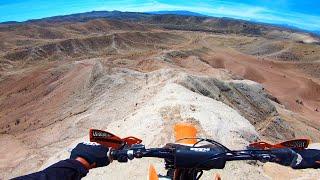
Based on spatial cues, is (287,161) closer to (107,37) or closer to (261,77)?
(261,77)

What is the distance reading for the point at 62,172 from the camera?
12.3 ft

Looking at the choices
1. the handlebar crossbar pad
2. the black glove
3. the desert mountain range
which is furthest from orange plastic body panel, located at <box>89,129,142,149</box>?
the desert mountain range

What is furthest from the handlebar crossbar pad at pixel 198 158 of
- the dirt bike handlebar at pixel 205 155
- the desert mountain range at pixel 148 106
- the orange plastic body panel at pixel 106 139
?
the desert mountain range at pixel 148 106

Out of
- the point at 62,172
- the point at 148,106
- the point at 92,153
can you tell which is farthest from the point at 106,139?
the point at 148,106

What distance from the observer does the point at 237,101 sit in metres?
26.8

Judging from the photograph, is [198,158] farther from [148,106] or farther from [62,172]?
[148,106]

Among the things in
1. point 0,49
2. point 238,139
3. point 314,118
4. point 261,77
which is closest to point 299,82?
point 261,77

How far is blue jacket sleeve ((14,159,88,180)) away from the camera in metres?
3.55

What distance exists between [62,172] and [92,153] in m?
0.50

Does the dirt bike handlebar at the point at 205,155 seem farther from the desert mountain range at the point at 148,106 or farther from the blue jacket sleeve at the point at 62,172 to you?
the desert mountain range at the point at 148,106

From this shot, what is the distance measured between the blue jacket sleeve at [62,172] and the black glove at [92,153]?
0.45 feet

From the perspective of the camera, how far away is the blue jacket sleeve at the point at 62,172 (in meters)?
3.55

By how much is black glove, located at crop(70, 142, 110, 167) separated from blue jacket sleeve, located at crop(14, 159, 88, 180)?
0.14 m

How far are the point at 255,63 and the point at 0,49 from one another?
122 ft
